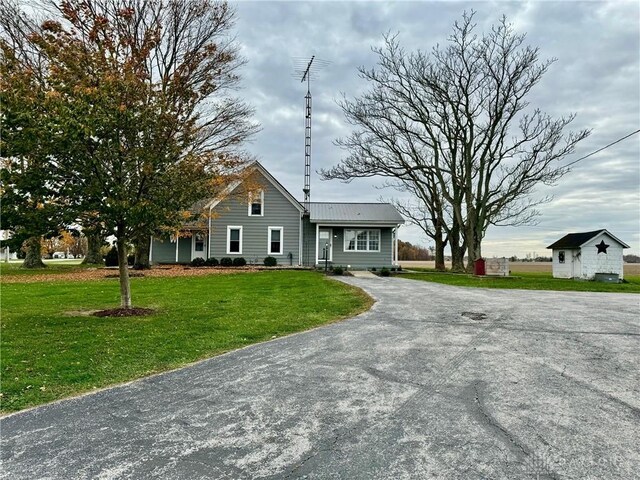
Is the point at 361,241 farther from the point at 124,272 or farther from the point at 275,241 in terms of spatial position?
the point at 124,272

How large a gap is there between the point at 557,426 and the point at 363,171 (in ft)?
77.9

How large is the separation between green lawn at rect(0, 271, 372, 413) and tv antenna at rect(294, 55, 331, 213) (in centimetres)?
1476

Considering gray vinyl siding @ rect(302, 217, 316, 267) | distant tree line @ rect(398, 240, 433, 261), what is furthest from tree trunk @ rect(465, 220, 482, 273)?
distant tree line @ rect(398, 240, 433, 261)

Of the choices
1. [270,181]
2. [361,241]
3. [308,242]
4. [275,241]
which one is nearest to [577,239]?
[361,241]

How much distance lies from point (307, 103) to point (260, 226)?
945 cm

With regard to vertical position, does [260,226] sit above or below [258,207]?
below

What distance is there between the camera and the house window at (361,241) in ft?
86.4

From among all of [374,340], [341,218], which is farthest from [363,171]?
[374,340]

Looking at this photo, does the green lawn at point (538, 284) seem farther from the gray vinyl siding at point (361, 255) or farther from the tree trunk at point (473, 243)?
the gray vinyl siding at point (361, 255)

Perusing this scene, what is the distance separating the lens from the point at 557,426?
354 cm

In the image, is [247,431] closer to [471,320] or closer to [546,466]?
[546,466]

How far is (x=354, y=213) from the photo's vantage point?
2692 cm

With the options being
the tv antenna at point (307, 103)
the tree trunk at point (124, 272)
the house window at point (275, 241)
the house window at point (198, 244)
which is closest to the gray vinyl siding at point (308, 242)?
the tv antenna at point (307, 103)

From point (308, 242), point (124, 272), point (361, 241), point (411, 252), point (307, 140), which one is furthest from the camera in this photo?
point (411, 252)
